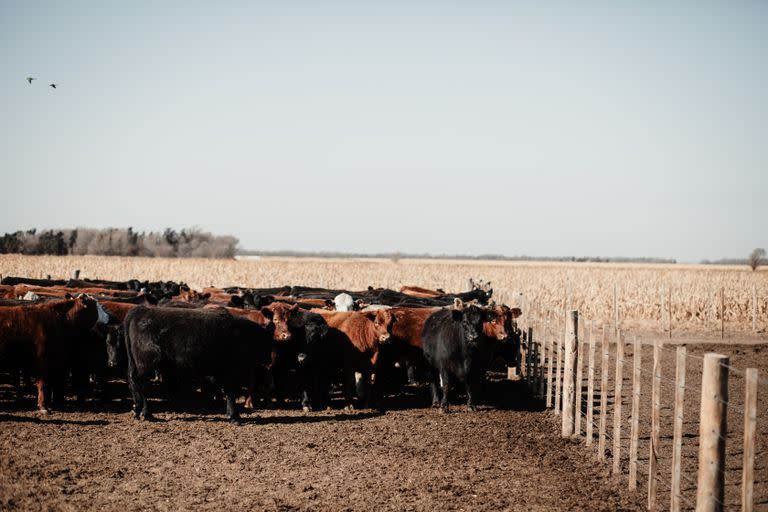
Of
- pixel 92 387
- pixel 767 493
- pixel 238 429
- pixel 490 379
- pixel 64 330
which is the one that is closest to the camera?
pixel 767 493

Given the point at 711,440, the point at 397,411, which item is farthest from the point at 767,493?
the point at 397,411

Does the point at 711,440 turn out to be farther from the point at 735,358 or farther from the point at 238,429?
the point at 735,358

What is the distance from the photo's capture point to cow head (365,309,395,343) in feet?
39.5

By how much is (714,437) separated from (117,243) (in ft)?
306

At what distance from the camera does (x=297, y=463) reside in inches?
330

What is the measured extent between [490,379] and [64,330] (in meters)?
8.98

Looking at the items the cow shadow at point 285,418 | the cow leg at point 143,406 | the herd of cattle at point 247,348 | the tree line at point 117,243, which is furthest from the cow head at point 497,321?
the tree line at point 117,243

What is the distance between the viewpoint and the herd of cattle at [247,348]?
10.6m

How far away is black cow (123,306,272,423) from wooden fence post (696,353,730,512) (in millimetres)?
6945

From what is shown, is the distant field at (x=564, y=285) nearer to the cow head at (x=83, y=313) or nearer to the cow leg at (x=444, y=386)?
the cow leg at (x=444, y=386)

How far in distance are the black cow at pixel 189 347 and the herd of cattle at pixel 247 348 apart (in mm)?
15

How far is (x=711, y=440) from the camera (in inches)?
212

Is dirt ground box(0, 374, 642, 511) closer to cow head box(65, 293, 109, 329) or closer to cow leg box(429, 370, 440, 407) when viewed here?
cow leg box(429, 370, 440, 407)

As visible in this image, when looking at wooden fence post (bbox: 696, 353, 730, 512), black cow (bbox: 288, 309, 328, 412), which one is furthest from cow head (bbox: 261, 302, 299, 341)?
wooden fence post (bbox: 696, 353, 730, 512)
